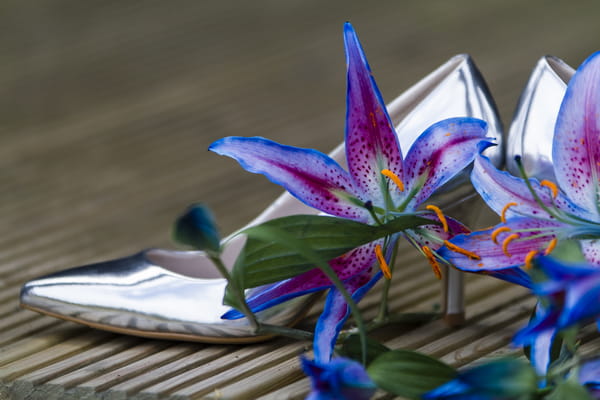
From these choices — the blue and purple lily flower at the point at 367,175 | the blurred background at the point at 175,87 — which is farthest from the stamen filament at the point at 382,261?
the blurred background at the point at 175,87

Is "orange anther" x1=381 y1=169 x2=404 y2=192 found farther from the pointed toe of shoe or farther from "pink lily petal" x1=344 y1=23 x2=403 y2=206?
the pointed toe of shoe

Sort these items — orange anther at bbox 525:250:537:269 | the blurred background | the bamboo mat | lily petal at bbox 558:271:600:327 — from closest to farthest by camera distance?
1. lily petal at bbox 558:271:600:327
2. orange anther at bbox 525:250:537:269
3. the bamboo mat
4. the blurred background

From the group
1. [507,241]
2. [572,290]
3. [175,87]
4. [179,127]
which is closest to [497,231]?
[507,241]

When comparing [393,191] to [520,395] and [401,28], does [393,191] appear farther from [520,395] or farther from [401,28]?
[401,28]

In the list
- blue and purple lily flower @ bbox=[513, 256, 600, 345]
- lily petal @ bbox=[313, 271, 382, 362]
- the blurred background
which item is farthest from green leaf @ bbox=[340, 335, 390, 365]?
the blurred background

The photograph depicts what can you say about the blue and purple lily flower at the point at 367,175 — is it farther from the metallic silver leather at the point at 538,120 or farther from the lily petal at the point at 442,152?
the metallic silver leather at the point at 538,120

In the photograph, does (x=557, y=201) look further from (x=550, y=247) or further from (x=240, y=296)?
(x=240, y=296)
